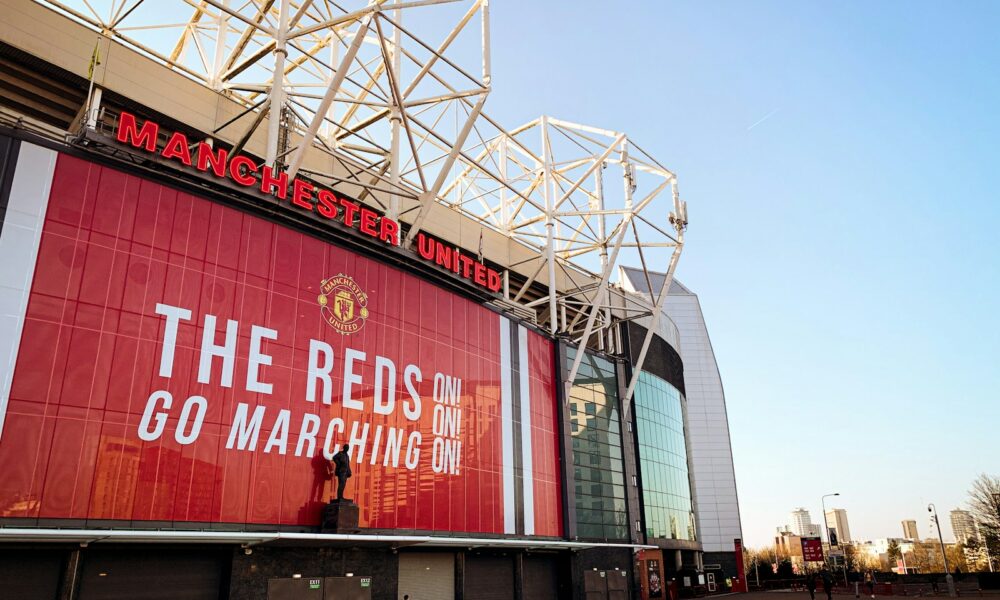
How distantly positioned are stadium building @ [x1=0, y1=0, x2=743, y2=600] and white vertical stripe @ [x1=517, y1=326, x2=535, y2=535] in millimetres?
165

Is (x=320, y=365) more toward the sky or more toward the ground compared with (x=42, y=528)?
more toward the sky

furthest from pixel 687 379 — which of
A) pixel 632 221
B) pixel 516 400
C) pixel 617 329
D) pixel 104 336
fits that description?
pixel 104 336

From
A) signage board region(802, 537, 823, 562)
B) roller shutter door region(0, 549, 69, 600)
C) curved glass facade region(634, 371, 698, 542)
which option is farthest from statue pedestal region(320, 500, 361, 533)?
signage board region(802, 537, 823, 562)

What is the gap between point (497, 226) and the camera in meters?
53.1

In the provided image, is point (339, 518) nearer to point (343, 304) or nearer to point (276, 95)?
point (343, 304)

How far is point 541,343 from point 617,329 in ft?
41.1

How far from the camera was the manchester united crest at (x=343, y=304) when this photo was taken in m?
31.4

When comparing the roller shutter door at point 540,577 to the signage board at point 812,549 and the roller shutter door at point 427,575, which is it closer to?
the roller shutter door at point 427,575

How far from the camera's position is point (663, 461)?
6456 centimetres

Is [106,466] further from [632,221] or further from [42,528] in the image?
[632,221]

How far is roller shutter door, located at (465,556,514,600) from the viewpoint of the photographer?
36.9 meters

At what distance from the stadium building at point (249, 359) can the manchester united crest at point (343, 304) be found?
0.38 ft

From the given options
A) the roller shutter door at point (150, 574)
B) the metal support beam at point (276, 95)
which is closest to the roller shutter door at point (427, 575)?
the roller shutter door at point (150, 574)

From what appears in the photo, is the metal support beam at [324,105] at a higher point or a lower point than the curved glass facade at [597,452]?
higher
